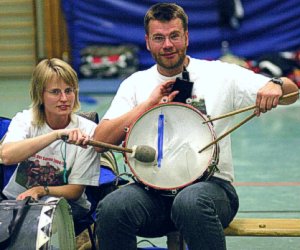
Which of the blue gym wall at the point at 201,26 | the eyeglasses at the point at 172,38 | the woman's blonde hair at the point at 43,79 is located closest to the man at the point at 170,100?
the eyeglasses at the point at 172,38

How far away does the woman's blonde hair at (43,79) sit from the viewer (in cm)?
336

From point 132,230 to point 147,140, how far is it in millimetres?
407

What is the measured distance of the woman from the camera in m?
3.35

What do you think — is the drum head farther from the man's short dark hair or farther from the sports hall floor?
the sports hall floor

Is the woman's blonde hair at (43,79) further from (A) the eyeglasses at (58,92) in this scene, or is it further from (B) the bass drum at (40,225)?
(B) the bass drum at (40,225)

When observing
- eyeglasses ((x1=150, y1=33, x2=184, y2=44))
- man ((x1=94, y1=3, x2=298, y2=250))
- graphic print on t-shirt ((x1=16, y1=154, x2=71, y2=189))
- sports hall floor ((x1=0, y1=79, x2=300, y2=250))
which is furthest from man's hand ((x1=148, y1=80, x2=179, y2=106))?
sports hall floor ((x1=0, y1=79, x2=300, y2=250))

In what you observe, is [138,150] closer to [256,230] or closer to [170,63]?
[170,63]

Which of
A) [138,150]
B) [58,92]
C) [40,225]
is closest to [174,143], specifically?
[138,150]

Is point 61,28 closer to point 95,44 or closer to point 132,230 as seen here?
point 95,44

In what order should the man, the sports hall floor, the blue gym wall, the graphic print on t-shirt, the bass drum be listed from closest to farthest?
the bass drum < the man < the graphic print on t-shirt < the sports hall floor < the blue gym wall

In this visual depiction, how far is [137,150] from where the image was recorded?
3.20m

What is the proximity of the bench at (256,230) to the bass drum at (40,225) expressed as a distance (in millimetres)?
548

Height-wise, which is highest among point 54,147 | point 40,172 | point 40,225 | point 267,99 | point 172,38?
point 172,38

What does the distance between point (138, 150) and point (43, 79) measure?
54cm
